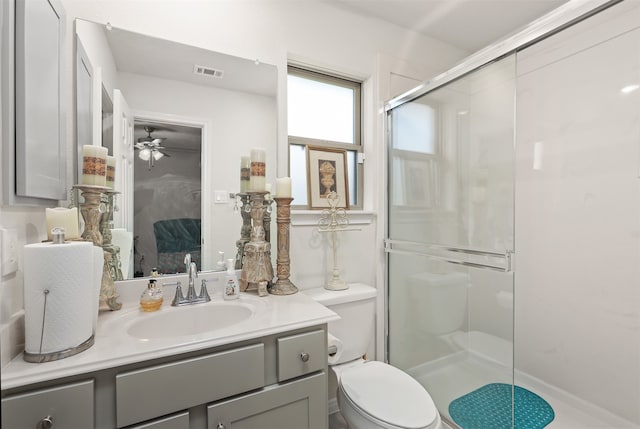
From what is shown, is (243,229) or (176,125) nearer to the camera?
(176,125)

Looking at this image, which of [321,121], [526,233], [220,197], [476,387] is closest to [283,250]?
[220,197]

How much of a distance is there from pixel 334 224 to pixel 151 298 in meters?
1.01

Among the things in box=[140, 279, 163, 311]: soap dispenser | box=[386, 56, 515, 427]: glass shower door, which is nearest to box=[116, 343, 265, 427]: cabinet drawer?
box=[140, 279, 163, 311]: soap dispenser

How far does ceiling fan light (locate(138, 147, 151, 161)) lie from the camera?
4.40 ft

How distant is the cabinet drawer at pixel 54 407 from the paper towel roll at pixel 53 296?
0.11 meters

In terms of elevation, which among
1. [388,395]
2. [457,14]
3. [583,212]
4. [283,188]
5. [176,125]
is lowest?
[388,395]

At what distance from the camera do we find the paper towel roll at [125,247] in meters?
1.30

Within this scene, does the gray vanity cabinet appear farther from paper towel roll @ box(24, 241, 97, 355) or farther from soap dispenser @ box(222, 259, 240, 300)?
soap dispenser @ box(222, 259, 240, 300)

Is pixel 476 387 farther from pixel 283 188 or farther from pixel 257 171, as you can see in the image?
pixel 257 171

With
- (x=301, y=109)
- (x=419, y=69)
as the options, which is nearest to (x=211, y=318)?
(x=301, y=109)

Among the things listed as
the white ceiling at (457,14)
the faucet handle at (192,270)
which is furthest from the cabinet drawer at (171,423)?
the white ceiling at (457,14)

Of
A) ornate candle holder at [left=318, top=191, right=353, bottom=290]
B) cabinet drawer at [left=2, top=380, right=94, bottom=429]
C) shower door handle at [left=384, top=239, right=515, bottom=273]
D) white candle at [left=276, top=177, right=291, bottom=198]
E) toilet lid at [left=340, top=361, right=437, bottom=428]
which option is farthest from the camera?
ornate candle holder at [left=318, top=191, right=353, bottom=290]

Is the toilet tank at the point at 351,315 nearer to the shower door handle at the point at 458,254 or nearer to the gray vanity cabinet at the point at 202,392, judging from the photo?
the shower door handle at the point at 458,254

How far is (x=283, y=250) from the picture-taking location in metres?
1.51
